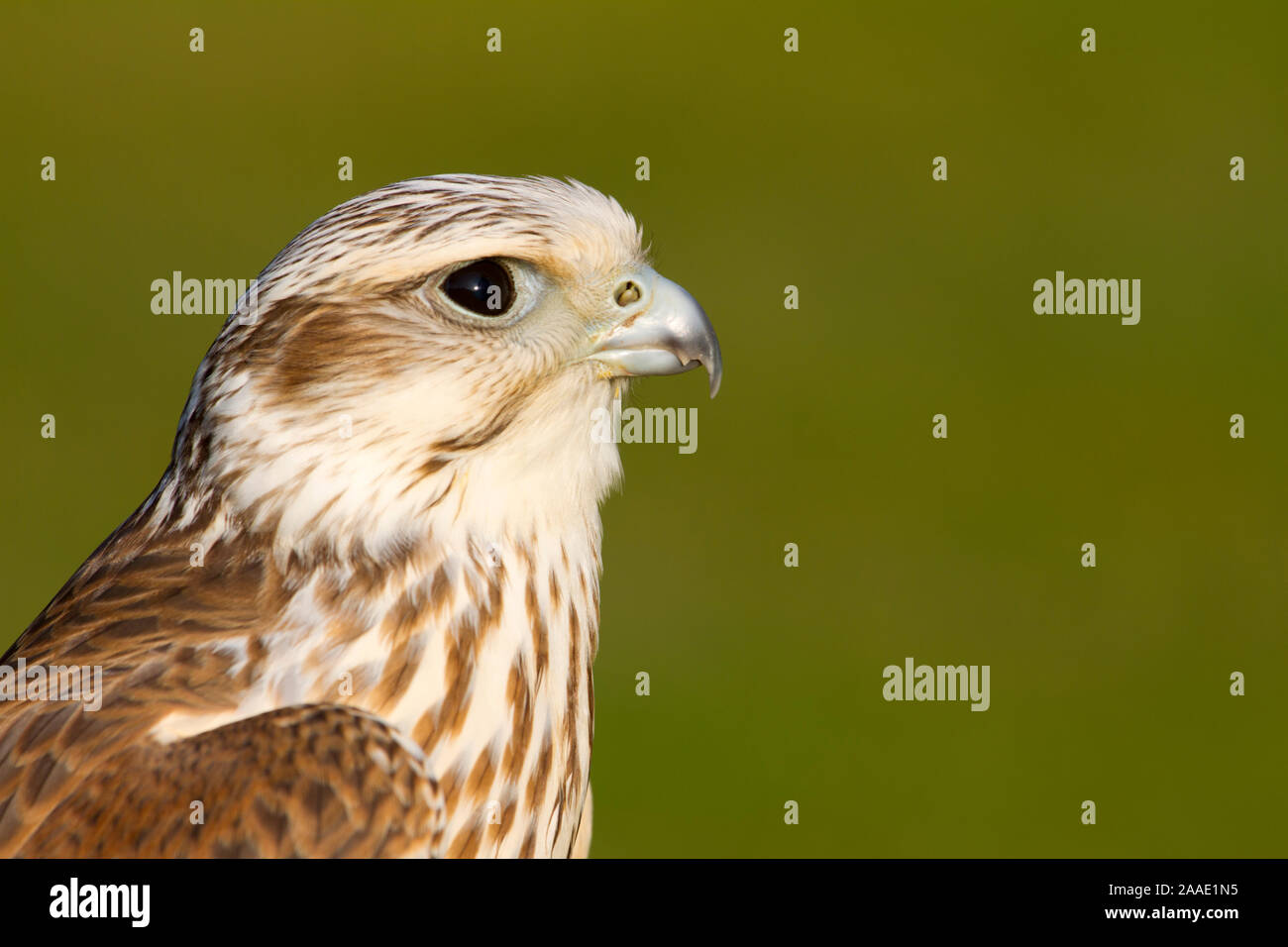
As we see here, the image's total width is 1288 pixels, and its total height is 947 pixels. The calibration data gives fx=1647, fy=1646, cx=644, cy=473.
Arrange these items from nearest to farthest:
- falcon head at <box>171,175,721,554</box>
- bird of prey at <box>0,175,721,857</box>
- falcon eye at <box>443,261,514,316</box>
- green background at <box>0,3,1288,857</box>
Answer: bird of prey at <box>0,175,721,857</box>
falcon head at <box>171,175,721,554</box>
falcon eye at <box>443,261,514,316</box>
green background at <box>0,3,1288,857</box>

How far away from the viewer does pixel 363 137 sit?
47.5 feet

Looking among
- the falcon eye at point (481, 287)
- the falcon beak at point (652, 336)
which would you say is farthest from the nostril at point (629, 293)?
the falcon eye at point (481, 287)

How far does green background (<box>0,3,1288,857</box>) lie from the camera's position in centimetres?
877

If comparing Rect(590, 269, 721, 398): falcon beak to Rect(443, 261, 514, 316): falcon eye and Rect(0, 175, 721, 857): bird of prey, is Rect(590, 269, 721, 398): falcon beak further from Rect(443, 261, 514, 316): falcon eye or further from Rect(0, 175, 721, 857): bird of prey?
Rect(443, 261, 514, 316): falcon eye

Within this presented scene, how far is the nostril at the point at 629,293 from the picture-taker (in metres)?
3.26

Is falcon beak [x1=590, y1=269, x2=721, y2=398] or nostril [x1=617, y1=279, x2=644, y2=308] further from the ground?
nostril [x1=617, y1=279, x2=644, y2=308]

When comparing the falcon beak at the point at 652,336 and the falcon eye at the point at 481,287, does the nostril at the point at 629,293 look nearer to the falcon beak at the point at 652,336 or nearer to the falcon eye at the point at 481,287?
the falcon beak at the point at 652,336

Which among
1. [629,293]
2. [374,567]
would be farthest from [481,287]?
[374,567]

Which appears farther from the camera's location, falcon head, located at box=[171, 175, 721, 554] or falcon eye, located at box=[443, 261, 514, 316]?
falcon eye, located at box=[443, 261, 514, 316]

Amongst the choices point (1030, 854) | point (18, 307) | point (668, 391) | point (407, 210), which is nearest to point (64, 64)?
point (18, 307)

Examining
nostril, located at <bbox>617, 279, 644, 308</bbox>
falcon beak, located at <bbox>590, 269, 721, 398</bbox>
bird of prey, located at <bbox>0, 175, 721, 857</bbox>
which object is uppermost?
nostril, located at <bbox>617, 279, 644, 308</bbox>

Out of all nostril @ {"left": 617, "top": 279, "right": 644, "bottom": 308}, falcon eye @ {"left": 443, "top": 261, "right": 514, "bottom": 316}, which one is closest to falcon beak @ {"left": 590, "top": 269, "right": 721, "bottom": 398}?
nostril @ {"left": 617, "top": 279, "right": 644, "bottom": 308}

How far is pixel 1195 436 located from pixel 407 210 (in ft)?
30.3

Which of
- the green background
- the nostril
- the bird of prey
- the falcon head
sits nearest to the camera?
the bird of prey
